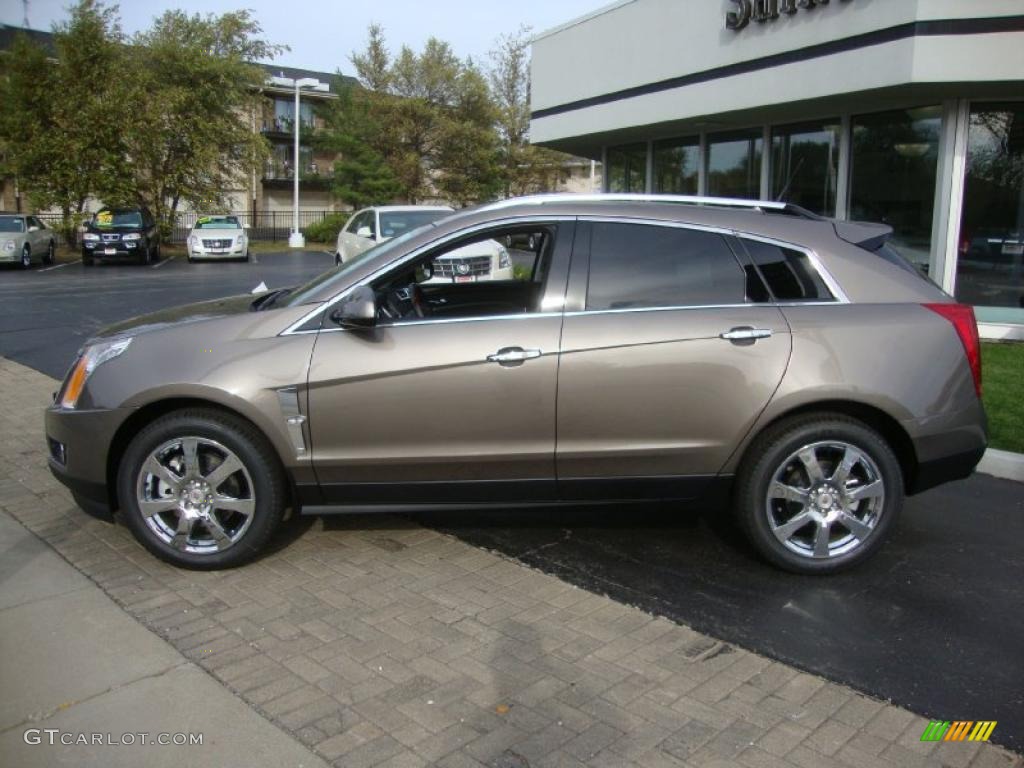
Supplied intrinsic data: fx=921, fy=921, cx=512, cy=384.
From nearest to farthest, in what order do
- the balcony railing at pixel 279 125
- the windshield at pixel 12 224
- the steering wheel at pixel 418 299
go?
the steering wheel at pixel 418 299 → the windshield at pixel 12 224 → the balcony railing at pixel 279 125

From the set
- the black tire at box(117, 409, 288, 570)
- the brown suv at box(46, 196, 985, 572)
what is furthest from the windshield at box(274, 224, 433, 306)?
the black tire at box(117, 409, 288, 570)

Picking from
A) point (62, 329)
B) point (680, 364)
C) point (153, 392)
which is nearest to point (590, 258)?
point (680, 364)

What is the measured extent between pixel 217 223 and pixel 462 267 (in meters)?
23.0

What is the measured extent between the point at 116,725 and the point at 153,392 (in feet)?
5.25

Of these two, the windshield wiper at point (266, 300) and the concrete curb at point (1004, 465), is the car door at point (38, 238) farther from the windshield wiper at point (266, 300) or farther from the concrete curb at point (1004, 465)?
the concrete curb at point (1004, 465)

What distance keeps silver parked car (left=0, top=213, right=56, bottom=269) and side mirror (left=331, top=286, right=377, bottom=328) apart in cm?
2380

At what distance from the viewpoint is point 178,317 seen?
470 cm

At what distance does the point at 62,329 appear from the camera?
1268 cm

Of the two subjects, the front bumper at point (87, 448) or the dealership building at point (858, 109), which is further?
the dealership building at point (858, 109)

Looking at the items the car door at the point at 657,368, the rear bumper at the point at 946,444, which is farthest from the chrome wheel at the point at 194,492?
the rear bumper at the point at 946,444

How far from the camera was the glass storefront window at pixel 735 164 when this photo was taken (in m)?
14.7

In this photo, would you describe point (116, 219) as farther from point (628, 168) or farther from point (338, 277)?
point (338, 277)

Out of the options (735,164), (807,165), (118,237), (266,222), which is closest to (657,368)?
(807,165)

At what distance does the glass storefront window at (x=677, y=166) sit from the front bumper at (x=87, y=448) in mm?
12779
